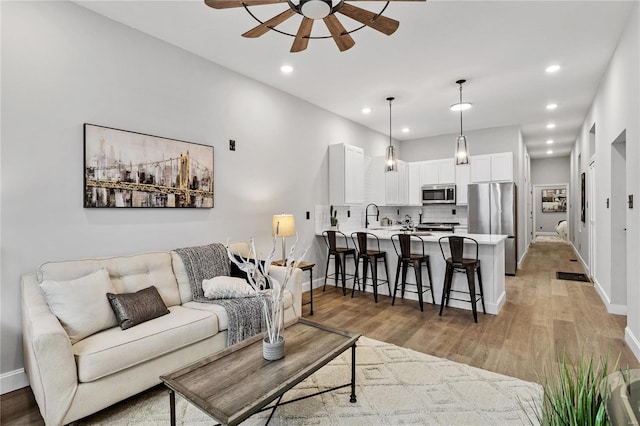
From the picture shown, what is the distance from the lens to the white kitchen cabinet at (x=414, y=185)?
23.9ft

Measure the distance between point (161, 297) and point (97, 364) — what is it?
86cm

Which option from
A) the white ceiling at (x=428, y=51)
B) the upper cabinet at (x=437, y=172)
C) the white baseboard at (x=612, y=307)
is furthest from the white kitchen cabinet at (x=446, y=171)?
the white baseboard at (x=612, y=307)

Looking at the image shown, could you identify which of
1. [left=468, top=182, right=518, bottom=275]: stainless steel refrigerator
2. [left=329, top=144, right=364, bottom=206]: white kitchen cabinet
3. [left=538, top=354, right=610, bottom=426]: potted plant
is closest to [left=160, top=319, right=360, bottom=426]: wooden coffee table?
[left=538, top=354, right=610, bottom=426]: potted plant

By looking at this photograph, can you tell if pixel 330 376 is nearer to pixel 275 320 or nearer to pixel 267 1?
pixel 275 320

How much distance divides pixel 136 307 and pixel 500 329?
3.45 meters

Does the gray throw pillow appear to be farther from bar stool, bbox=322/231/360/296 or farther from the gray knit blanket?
bar stool, bbox=322/231/360/296

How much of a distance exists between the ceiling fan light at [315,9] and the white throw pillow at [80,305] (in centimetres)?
232

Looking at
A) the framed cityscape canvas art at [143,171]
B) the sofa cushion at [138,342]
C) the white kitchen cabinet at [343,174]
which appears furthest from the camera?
the white kitchen cabinet at [343,174]

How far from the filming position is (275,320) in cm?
192

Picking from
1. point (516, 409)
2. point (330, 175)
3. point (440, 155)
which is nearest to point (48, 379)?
point (516, 409)

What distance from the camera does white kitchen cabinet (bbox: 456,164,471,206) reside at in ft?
21.9

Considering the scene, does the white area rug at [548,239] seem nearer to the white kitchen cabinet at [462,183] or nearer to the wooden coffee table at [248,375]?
the white kitchen cabinet at [462,183]

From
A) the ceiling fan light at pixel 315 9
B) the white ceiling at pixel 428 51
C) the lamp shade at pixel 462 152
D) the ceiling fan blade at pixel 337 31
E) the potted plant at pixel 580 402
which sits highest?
the white ceiling at pixel 428 51

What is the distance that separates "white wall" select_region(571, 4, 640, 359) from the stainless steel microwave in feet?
7.94
